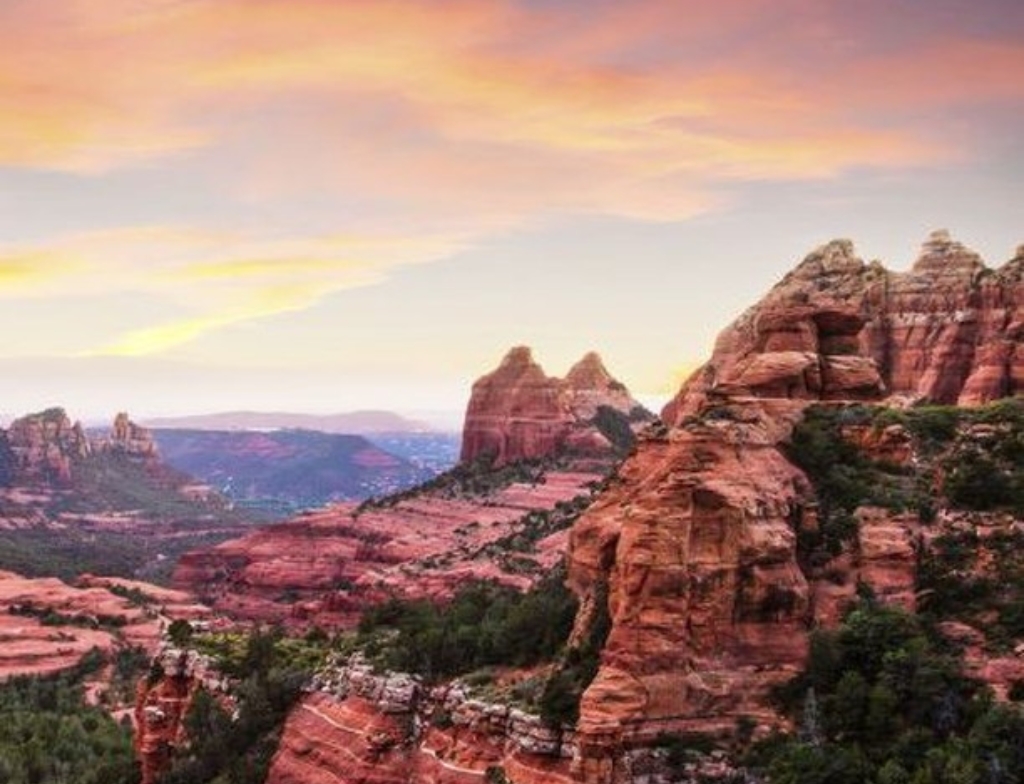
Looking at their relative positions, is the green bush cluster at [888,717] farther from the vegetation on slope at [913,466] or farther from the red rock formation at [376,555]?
the red rock formation at [376,555]

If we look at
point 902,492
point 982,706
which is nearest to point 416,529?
point 902,492

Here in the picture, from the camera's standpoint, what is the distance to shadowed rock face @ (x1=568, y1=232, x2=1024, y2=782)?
40375 mm

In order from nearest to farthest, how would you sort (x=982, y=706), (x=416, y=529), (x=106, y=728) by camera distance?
(x=982, y=706), (x=106, y=728), (x=416, y=529)

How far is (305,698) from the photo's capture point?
57.4 meters

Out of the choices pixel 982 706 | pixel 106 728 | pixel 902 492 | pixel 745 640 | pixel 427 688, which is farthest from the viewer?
pixel 106 728

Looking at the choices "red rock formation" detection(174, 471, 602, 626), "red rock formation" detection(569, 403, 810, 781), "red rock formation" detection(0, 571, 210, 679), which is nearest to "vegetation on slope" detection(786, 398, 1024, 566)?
"red rock formation" detection(569, 403, 810, 781)

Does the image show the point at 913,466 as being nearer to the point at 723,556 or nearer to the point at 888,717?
the point at 723,556

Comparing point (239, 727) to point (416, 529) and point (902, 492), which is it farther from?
point (416, 529)

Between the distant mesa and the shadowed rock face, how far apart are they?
279ft

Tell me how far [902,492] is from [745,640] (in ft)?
30.3

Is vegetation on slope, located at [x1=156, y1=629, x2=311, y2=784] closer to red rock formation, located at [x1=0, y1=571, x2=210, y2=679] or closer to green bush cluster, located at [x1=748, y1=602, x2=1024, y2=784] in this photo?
green bush cluster, located at [x1=748, y1=602, x2=1024, y2=784]

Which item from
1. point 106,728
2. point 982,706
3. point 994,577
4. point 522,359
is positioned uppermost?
point 522,359

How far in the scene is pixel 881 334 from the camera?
80.6m

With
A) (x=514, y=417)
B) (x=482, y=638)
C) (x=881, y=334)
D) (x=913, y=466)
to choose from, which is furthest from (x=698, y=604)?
(x=514, y=417)
